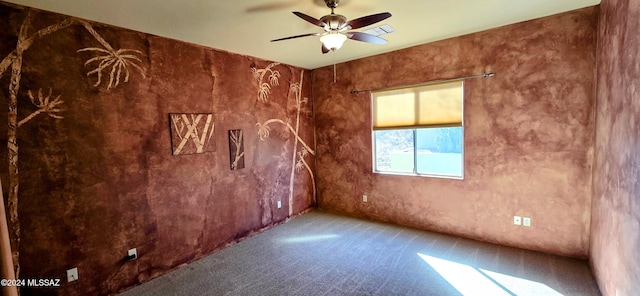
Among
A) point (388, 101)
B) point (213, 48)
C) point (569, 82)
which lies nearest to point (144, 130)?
point (213, 48)

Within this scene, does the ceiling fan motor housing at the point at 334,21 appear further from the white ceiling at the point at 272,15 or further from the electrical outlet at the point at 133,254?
the electrical outlet at the point at 133,254

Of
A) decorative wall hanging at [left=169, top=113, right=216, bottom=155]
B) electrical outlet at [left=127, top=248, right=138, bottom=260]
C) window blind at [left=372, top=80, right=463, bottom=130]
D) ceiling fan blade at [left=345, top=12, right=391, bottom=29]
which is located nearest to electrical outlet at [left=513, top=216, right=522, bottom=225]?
window blind at [left=372, top=80, right=463, bottom=130]

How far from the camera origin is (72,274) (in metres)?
2.47

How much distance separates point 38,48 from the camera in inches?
90.4

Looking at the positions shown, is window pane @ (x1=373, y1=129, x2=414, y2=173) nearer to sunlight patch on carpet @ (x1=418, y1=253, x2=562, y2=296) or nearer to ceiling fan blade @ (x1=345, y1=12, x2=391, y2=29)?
sunlight patch on carpet @ (x1=418, y1=253, x2=562, y2=296)

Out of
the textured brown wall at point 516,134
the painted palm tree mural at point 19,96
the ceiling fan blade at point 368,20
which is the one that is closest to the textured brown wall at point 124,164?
the painted palm tree mural at point 19,96

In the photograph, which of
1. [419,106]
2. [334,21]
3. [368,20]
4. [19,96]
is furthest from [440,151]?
[19,96]

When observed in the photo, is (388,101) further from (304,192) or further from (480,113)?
(304,192)

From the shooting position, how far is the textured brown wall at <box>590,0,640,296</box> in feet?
5.99

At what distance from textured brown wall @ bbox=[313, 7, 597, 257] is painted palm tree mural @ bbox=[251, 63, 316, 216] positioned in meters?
1.24

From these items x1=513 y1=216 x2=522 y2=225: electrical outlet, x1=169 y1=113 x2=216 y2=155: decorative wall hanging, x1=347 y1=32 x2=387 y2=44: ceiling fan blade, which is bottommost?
x1=513 y1=216 x2=522 y2=225: electrical outlet

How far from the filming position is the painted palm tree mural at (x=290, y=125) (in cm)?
415

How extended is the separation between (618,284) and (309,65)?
4357mm

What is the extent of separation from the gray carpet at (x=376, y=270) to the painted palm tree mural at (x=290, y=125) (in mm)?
1385
